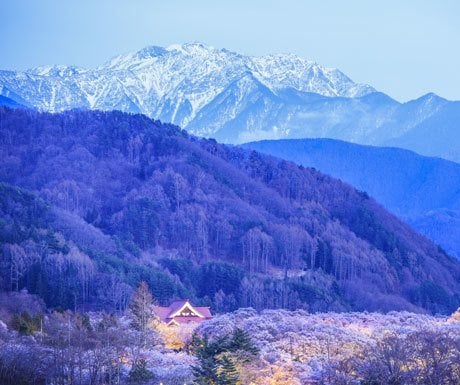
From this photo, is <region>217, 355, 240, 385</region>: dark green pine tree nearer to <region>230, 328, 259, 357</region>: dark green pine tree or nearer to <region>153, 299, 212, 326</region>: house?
<region>230, 328, 259, 357</region>: dark green pine tree

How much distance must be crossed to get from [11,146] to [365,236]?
237 feet

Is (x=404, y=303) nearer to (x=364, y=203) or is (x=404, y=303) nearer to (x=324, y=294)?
(x=324, y=294)

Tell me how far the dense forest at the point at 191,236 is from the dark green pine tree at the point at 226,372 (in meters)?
48.3

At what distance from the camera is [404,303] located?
458 ft

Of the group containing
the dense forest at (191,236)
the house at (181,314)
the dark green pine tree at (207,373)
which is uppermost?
the dense forest at (191,236)

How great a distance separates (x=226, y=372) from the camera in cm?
5572

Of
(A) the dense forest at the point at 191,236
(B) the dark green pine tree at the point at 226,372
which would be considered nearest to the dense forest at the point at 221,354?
(B) the dark green pine tree at the point at 226,372

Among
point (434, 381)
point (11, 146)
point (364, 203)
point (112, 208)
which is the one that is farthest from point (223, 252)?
point (434, 381)

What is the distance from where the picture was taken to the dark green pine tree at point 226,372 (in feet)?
182

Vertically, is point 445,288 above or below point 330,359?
above

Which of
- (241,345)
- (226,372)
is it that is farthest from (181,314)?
(226,372)

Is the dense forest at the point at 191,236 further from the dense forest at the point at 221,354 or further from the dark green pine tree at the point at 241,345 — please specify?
the dark green pine tree at the point at 241,345

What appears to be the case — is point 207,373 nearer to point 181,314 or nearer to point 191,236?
point 181,314

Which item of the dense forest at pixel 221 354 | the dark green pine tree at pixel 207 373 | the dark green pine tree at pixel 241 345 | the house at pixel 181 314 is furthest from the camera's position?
the house at pixel 181 314
